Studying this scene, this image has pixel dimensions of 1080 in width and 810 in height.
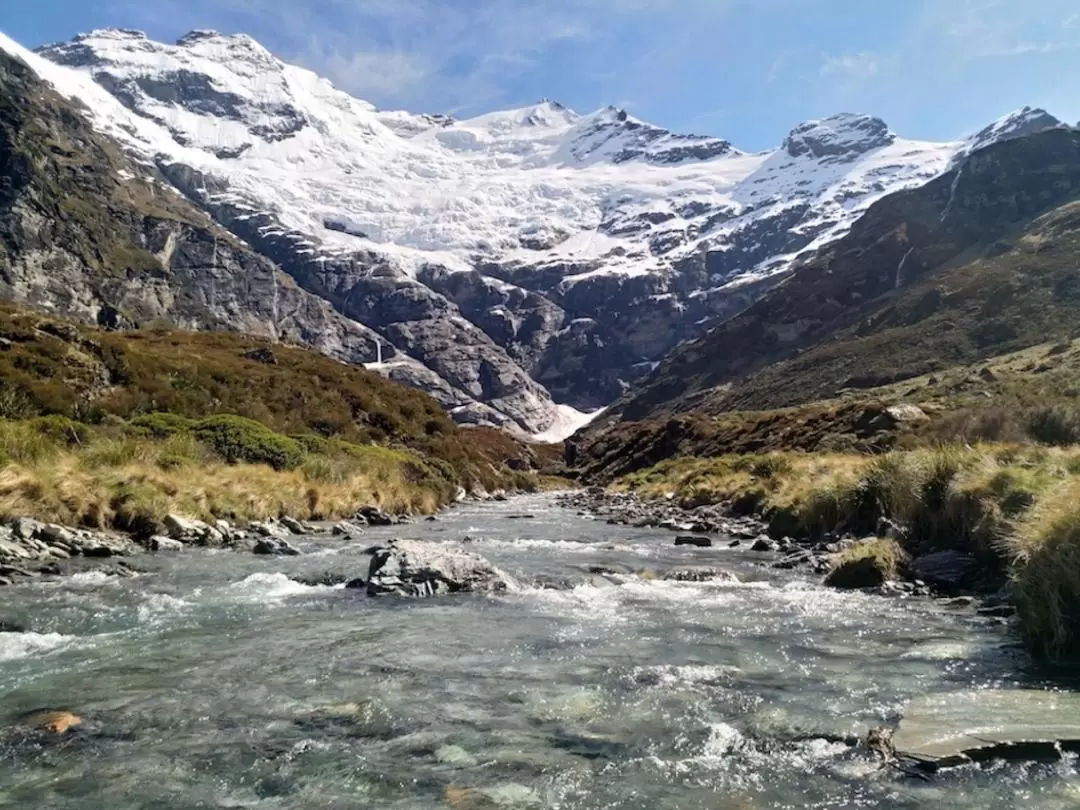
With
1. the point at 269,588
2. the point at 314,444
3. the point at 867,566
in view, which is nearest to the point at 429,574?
the point at 269,588

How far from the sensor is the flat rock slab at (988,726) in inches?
244

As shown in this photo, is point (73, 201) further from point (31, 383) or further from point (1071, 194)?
point (1071, 194)

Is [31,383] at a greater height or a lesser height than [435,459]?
greater

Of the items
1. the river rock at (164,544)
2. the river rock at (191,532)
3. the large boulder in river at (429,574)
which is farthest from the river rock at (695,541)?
the river rock at (164,544)

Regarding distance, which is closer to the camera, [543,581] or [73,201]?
[543,581]

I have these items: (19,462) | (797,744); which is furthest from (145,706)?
(19,462)

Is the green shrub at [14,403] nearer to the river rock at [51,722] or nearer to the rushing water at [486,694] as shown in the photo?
the rushing water at [486,694]

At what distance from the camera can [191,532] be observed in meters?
20.4

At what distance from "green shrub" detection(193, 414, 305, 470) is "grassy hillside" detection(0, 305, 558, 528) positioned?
0.08 metres

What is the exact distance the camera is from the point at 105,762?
636 cm

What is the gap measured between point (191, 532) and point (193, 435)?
13.7 metres

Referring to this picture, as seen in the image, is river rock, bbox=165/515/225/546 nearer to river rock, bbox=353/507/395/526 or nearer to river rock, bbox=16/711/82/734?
river rock, bbox=353/507/395/526

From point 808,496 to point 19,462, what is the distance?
22.1m

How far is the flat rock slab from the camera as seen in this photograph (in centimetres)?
619
